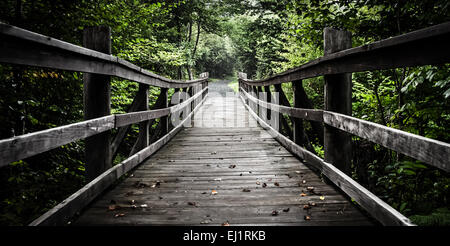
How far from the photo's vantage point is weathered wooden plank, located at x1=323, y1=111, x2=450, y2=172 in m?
1.17

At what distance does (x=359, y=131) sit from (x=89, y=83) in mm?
2386

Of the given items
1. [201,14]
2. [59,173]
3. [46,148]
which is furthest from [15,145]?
[201,14]

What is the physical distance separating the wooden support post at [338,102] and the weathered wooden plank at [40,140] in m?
2.19

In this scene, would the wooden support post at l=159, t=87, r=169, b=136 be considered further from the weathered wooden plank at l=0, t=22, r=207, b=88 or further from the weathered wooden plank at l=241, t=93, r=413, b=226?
the weathered wooden plank at l=241, t=93, r=413, b=226

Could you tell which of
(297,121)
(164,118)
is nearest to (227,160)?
(297,121)

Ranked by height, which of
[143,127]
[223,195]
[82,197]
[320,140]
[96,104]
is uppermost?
[96,104]

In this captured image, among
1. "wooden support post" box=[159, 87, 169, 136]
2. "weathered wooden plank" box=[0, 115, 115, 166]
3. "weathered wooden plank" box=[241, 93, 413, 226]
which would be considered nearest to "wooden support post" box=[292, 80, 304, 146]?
"weathered wooden plank" box=[241, 93, 413, 226]

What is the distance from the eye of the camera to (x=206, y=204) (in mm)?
2223

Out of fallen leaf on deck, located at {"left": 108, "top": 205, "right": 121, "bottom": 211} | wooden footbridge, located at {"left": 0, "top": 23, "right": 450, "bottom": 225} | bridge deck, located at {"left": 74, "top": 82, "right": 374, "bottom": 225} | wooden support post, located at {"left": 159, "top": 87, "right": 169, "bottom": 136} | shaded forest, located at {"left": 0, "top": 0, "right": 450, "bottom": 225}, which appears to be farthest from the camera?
wooden support post, located at {"left": 159, "top": 87, "right": 169, "bottom": 136}

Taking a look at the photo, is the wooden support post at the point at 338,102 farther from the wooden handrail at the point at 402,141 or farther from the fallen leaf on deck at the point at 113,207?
the fallen leaf on deck at the point at 113,207

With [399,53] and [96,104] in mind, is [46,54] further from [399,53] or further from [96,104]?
[399,53]

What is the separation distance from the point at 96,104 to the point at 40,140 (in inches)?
40.1

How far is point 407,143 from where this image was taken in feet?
4.57
